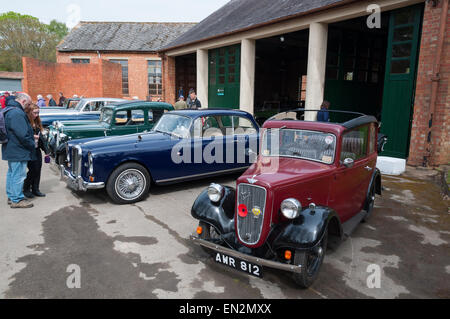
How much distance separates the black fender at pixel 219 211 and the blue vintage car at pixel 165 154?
163cm

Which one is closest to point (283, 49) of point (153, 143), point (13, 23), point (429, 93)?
point (429, 93)

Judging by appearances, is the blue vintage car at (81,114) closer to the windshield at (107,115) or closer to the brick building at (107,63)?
the windshield at (107,115)

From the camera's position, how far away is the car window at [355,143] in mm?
3998

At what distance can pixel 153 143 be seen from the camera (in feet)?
19.8

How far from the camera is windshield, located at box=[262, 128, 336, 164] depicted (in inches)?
153

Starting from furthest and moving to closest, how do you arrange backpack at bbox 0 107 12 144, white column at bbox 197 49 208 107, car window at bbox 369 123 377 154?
1. white column at bbox 197 49 208 107
2. backpack at bbox 0 107 12 144
3. car window at bbox 369 123 377 154

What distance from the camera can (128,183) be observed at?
5.77 meters

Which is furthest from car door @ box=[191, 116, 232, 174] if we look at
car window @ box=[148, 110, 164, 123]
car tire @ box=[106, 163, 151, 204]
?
car window @ box=[148, 110, 164, 123]

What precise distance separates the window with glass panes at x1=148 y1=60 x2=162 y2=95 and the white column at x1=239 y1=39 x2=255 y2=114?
16990 millimetres

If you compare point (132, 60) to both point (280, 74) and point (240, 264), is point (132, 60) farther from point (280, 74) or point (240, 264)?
point (240, 264)

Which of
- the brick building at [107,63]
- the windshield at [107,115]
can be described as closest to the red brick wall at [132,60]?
the brick building at [107,63]

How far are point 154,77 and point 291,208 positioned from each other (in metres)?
28.2

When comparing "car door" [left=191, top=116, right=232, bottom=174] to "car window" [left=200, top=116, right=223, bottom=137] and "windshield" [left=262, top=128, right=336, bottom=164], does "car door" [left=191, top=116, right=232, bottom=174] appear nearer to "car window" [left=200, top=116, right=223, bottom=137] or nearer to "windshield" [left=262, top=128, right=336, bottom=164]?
"car window" [left=200, top=116, right=223, bottom=137]
